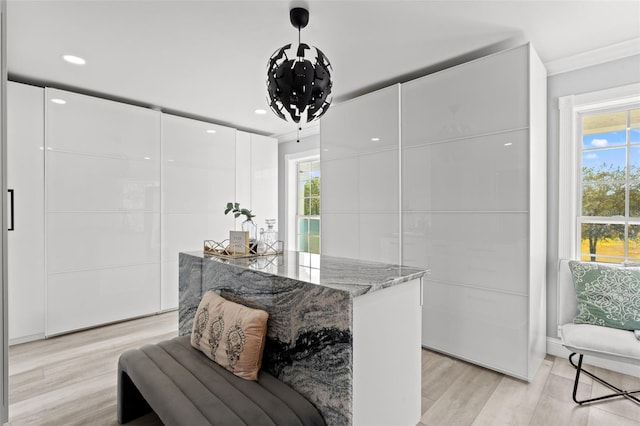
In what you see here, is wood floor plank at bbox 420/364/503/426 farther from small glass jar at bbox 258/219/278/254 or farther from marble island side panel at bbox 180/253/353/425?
small glass jar at bbox 258/219/278/254

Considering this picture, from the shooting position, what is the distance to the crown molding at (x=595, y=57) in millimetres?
2527

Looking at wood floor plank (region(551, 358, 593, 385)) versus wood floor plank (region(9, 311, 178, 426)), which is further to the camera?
wood floor plank (region(551, 358, 593, 385))

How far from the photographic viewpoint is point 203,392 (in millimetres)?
1521

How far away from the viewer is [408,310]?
1.70 metres

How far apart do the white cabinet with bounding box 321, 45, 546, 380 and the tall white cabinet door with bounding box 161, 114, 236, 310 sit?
216cm

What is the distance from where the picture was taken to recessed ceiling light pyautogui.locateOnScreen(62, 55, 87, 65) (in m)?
2.79

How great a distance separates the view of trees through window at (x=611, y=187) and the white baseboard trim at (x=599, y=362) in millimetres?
788

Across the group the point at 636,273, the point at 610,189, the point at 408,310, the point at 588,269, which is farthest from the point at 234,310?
the point at 610,189

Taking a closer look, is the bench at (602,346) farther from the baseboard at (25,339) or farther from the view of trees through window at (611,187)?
the baseboard at (25,339)

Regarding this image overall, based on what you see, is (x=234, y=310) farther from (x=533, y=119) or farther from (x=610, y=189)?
(x=610, y=189)

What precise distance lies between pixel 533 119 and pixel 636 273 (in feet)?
4.35

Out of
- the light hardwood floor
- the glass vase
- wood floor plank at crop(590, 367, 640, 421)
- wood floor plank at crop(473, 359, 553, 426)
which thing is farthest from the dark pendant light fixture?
wood floor plank at crop(590, 367, 640, 421)

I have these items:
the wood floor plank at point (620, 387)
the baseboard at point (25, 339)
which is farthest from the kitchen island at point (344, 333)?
the baseboard at point (25, 339)

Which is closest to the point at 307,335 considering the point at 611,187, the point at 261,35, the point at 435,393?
the point at 435,393
